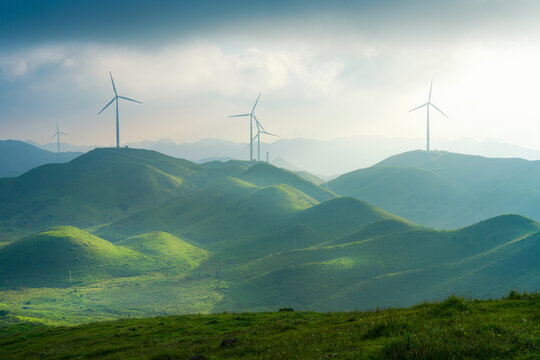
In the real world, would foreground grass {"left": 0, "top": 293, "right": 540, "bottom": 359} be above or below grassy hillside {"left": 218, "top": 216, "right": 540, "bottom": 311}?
above

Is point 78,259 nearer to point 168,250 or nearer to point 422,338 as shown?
point 168,250

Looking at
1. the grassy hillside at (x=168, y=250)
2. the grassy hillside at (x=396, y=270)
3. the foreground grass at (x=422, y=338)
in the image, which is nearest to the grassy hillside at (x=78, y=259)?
the grassy hillside at (x=168, y=250)

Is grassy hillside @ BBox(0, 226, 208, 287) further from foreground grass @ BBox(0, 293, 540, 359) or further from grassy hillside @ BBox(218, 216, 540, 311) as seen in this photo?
foreground grass @ BBox(0, 293, 540, 359)

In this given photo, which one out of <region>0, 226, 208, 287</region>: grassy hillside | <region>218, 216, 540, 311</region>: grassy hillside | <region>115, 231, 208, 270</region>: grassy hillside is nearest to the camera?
Result: <region>218, 216, 540, 311</region>: grassy hillside

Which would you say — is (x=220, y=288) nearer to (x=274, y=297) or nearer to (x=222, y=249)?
(x=274, y=297)

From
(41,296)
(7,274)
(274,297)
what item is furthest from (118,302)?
(7,274)

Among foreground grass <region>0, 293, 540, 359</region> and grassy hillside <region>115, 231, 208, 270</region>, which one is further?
grassy hillside <region>115, 231, 208, 270</region>

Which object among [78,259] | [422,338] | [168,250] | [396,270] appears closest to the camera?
[422,338]

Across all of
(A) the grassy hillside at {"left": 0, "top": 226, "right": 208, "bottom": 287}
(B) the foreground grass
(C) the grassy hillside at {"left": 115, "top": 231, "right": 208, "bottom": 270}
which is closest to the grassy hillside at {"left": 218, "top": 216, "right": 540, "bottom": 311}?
(C) the grassy hillside at {"left": 115, "top": 231, "right": 208, "bottom": 270}

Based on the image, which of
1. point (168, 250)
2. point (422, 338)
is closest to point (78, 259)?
point (168, 250)
